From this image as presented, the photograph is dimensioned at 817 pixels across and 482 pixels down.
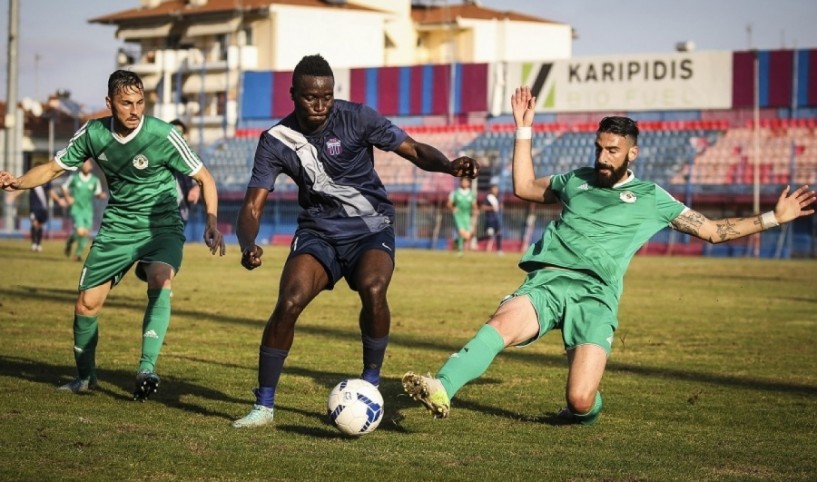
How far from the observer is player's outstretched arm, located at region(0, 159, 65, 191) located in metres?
9.30

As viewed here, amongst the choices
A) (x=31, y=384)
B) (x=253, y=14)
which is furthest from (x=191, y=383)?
(x=253, y=14)

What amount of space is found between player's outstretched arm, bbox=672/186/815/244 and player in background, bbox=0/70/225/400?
3.25m

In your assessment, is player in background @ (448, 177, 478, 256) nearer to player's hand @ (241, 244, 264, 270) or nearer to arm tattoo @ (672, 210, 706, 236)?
arm tattoo @ (672, 210, 706, 236)

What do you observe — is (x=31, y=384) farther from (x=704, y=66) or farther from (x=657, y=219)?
(x=704, y=66)

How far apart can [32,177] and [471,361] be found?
387cm

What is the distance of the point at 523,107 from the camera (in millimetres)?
8523

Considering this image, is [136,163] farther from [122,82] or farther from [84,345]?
Answer: [84,345]

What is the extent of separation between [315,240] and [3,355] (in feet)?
15.1

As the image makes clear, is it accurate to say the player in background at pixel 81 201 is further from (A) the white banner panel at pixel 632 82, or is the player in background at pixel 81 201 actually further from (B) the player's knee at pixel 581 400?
(A) the white banner panel at pixel 632 82

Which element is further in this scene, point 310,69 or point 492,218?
point 492,218

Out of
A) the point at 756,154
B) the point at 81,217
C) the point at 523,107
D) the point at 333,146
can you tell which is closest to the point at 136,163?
the point at 333,146

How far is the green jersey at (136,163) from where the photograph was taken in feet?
31.2

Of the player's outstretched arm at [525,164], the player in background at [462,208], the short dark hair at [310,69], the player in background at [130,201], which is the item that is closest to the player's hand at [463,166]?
the player's outstretched arm at [525,164]

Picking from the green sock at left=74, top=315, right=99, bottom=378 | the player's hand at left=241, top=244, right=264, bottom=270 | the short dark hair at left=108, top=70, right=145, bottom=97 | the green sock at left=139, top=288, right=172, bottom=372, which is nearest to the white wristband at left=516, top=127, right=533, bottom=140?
the player's hand at left=241, top=244, right=264, bottom=270
